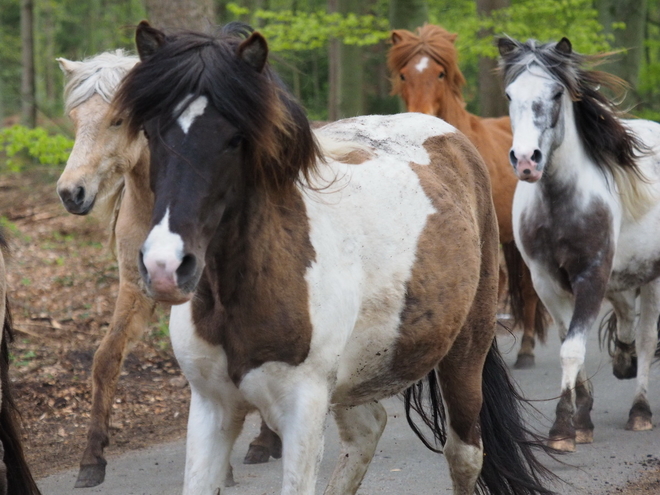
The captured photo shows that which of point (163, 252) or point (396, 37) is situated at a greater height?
point (396, 37)

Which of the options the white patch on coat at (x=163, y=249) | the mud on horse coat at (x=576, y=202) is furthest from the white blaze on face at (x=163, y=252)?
the mud on horse coat at (x=576, y=202)

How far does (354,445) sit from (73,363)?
3.67 metres

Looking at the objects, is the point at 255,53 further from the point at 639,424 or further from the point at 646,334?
the point at 646,334

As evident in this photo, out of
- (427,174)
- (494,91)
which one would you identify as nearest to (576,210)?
(427,174)

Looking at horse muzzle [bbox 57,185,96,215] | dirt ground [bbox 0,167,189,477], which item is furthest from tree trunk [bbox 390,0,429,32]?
horse muzzle [bbox 57,185,96,215]

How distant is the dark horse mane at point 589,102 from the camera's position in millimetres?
5965

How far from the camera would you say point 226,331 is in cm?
290

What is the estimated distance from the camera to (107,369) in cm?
517

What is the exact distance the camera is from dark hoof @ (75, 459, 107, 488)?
16.2 feet

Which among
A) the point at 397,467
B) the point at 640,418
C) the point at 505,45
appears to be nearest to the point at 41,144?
the point at 505,45

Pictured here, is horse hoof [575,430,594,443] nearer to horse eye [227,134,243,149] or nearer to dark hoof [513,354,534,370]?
dark hoof [513,354,534,370]

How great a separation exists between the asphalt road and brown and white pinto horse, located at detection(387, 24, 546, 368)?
1721mm

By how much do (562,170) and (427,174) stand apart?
8.22 ft

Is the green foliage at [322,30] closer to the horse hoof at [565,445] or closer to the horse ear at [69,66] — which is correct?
the horse ear at [69,66]
